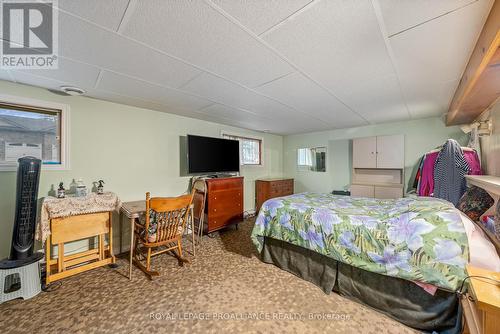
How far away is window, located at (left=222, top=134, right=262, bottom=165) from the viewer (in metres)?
4.76

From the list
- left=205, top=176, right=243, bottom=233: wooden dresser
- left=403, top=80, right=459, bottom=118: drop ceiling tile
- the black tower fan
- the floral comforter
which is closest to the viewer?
the floral comforter

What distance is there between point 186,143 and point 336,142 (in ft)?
11.7

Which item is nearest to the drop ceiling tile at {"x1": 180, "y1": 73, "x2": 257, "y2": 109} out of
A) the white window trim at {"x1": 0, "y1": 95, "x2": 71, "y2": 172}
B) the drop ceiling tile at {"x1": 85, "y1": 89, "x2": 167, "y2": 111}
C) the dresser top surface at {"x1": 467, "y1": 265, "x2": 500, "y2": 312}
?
the drop ceiling tile at {"x1": 85, "y1": 89, "x2": 167, "y2": 111}

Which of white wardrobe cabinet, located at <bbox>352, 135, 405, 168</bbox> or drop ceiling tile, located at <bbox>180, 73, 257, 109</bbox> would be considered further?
white wardrobe cabinet, located at <bbox>352, 135, 405, 168</bbox>

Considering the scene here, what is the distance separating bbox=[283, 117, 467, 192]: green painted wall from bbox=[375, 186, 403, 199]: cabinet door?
12.6 inches

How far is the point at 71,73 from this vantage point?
6.12ft

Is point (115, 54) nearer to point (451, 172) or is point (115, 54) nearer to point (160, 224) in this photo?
point (160, 224)

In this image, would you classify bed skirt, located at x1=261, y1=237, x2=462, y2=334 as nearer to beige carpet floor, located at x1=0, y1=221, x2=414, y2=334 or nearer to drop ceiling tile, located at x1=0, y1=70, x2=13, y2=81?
beige carpet floor, located at x1=0, y1=221, x2=414, y2=334

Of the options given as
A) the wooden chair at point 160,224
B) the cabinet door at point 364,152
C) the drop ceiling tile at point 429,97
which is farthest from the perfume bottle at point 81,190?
the cabinet door at point 364,152

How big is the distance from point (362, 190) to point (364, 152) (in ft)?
2.69

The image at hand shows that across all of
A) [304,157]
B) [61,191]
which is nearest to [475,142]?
[304,157]

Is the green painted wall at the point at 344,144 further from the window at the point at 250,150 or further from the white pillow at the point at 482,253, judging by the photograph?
the white pillow at the point at 482,253

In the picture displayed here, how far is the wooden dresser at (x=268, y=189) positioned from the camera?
15.5ft

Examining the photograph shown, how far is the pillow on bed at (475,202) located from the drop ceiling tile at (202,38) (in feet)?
7.99
